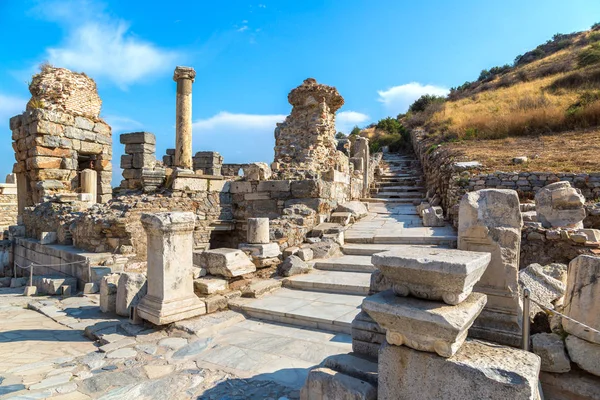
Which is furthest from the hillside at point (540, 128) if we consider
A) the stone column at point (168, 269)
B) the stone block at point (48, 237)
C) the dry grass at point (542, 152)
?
the stone block at point (48, 237)

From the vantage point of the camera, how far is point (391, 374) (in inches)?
85.4

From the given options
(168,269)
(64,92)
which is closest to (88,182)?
(64,92)

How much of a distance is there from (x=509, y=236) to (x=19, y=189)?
14.6 metres

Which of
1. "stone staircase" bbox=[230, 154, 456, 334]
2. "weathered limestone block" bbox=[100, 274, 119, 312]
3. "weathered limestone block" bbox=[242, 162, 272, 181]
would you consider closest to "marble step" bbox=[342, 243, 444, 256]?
"stone staircase" bbox=[230, 154, 456, 334]

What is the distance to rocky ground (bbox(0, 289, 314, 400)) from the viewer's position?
293 centimetres

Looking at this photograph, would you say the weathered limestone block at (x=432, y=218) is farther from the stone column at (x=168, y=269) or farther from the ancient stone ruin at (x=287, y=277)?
the stone column at (x=168, y=269)

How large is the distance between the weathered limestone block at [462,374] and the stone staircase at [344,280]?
78 cm

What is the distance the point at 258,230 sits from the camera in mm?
6383

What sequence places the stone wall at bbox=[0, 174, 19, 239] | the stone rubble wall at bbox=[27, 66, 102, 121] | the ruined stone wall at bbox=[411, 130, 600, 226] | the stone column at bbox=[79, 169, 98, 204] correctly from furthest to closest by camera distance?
the stone wall at bbox=[0, 174, 19, 239], the stone column at bbox=[79, 169, 98, 204], the stone rubble wall at bbox=[27, 66, 102, 121], the ruined stone wall at bbox=[411, 130, 600, 226]

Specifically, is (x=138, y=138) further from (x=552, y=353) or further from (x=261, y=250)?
(x=552, y=353)

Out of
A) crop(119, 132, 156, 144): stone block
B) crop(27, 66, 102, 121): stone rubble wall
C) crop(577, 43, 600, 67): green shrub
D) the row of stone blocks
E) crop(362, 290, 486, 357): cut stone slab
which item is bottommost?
crop(362, 290, 486, 357): cut stone slab

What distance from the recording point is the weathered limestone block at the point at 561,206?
650cm

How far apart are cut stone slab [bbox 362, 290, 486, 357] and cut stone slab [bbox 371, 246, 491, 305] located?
0.20 ft

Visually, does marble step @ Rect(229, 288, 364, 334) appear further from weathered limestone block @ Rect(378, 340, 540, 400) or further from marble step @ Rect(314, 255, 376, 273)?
weathered limestone block @ Rect(378, 340, 540, 400)
